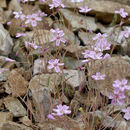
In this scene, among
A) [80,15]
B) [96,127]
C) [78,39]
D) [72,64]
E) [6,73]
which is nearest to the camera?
[96,127]

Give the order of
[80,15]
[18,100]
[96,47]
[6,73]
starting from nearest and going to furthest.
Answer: [96,47]
[18,100]
[6,73]
[80,15]

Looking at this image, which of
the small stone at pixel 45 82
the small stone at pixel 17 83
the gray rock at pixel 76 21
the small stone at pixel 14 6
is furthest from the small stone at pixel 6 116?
the small stone at pixel 14 6

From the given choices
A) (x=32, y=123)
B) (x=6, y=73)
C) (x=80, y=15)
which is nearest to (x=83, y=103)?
(x=32, y=123)

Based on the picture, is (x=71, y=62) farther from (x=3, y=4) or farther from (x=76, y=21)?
(x=3, y=4)

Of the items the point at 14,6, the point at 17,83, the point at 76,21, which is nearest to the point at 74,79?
the point at 17,83

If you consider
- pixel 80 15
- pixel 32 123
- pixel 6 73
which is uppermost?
pixel 80 15

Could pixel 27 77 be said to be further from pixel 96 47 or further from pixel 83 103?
pixel 96 47

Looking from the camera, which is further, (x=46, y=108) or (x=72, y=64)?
(x=72, y=64)
